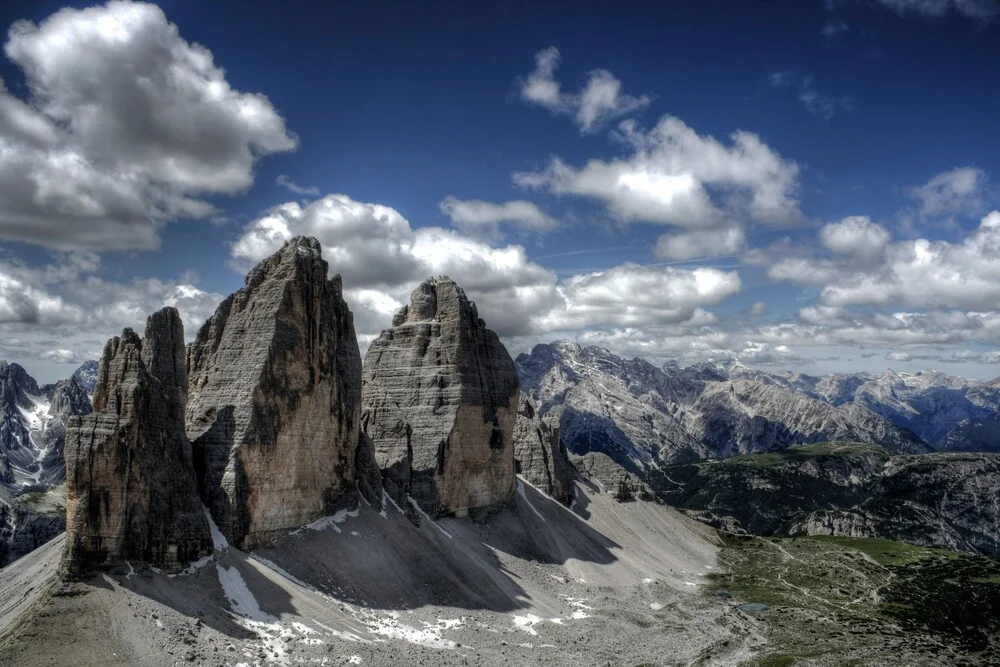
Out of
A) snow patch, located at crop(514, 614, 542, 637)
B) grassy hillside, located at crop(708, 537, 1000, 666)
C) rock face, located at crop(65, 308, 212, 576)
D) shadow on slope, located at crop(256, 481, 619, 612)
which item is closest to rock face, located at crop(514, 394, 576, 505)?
shadow on slope, located at crop(256, 481, 619, 612)

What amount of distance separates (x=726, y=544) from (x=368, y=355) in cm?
10262

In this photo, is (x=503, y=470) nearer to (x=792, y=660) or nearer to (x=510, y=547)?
(x=510, y=547)

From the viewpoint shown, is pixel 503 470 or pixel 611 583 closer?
pixel 611 583

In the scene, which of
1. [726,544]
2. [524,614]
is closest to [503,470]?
[524,614]

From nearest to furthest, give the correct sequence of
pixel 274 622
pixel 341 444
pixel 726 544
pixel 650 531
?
pixel 274 622 < pixel 341 444 < pixel 650 531 < pixel 726 544

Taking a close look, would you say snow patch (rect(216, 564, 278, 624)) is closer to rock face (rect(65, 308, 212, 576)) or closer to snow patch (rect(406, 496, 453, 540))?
rock face (rect(65, 308, 212, 576))

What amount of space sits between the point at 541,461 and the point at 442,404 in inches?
1572

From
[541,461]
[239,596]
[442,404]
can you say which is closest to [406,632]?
[239,596]

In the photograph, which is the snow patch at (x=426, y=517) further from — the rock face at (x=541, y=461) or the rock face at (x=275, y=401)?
the rock face at (x=541, y=461)

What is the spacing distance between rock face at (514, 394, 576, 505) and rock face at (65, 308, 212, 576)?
80214 mm

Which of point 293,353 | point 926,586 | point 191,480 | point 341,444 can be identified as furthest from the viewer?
point 926,586

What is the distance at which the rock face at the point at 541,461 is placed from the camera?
131375 millimetres

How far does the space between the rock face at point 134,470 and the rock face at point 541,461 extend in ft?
263

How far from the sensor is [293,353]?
236 feet
